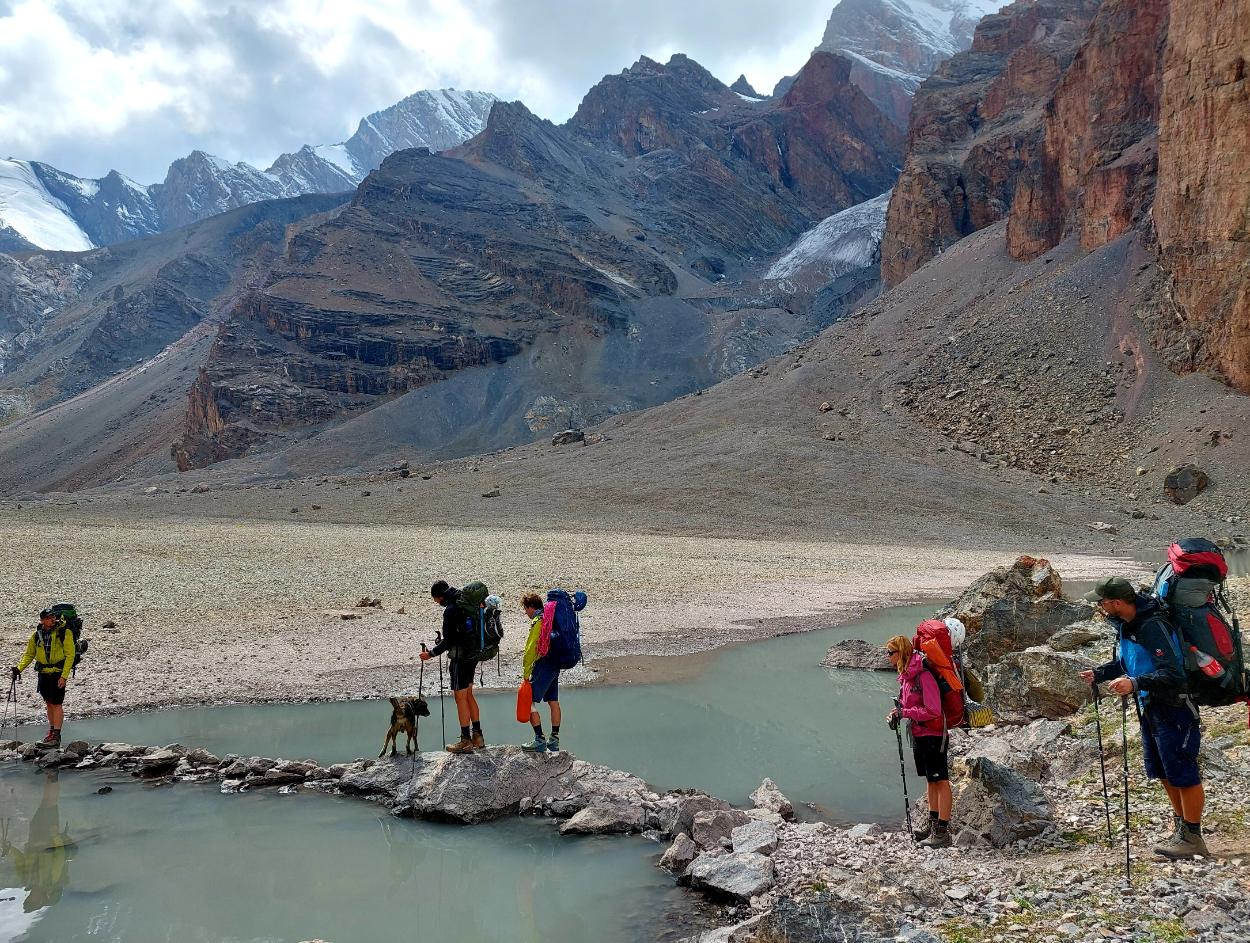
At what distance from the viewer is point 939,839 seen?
724 cm

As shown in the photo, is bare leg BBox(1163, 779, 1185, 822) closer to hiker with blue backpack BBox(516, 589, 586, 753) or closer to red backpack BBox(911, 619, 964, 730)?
red backpack BBox(911, 619, 964, 730)

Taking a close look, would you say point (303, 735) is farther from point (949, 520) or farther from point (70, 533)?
point (949, 520)

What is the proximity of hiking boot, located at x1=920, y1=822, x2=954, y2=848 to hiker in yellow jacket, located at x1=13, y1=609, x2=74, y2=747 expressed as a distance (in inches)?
408

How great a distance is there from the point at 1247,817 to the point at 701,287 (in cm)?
14552

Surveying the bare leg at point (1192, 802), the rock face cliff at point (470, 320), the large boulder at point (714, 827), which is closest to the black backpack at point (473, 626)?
the large boulder at point (714, 827)

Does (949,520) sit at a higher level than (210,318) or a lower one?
lower

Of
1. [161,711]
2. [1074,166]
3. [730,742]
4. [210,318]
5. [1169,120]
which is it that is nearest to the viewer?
[730,742]

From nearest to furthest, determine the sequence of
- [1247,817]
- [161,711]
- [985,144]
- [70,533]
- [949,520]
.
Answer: [1247,817]
[161,711]
[70,533]
[949,520]
[985,144]

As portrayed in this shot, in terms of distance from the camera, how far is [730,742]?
12.2 meters

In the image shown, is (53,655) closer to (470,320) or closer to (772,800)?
(772,800)

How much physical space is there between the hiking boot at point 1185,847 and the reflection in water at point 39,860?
8.39m

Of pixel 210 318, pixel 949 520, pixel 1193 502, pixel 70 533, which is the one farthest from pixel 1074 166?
pixel 210 318

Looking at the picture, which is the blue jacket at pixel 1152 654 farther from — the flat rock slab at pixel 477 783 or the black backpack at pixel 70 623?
the black backpack at pixel 70 623

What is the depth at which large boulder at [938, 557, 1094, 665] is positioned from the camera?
46.9 feet
